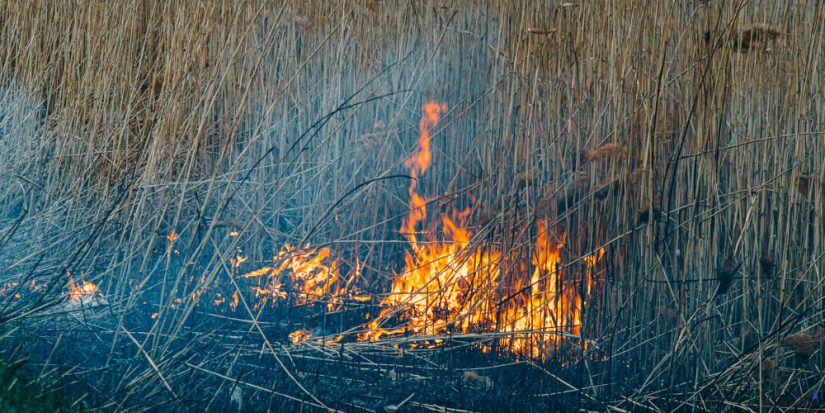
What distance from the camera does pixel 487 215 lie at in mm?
1771

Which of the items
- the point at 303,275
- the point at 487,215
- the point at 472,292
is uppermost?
the point at 487,215

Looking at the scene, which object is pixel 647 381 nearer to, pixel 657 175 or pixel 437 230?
pixel 657 175

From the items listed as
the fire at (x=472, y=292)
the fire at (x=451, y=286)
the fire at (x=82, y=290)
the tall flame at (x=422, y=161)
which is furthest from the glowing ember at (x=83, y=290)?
the tall flame at (x=422, y=161)

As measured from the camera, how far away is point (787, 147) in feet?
5.31

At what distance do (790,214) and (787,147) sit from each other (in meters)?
0.24

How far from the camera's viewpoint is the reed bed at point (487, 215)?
148 cm

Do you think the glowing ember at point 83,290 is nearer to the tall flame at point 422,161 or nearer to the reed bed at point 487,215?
the reed bed at point 487,215

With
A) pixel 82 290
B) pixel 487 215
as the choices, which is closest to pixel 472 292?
pixel 487 215

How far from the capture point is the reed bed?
1483 mm

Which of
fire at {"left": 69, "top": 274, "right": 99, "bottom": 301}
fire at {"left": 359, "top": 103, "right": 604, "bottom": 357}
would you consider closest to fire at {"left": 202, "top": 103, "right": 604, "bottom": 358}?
fire at {"left": 359, "top": 103, "right": 604, "bottom": 357}

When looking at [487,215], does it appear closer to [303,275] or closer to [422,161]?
[422,161]

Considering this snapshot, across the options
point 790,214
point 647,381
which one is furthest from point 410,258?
point 790,214

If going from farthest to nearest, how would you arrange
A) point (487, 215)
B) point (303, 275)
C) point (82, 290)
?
point (303, 275) → point (82, 290) → point (487, 215)

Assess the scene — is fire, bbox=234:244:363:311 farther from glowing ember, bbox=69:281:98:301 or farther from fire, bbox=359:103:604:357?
glowing ember, bbox=69:281:98:301
